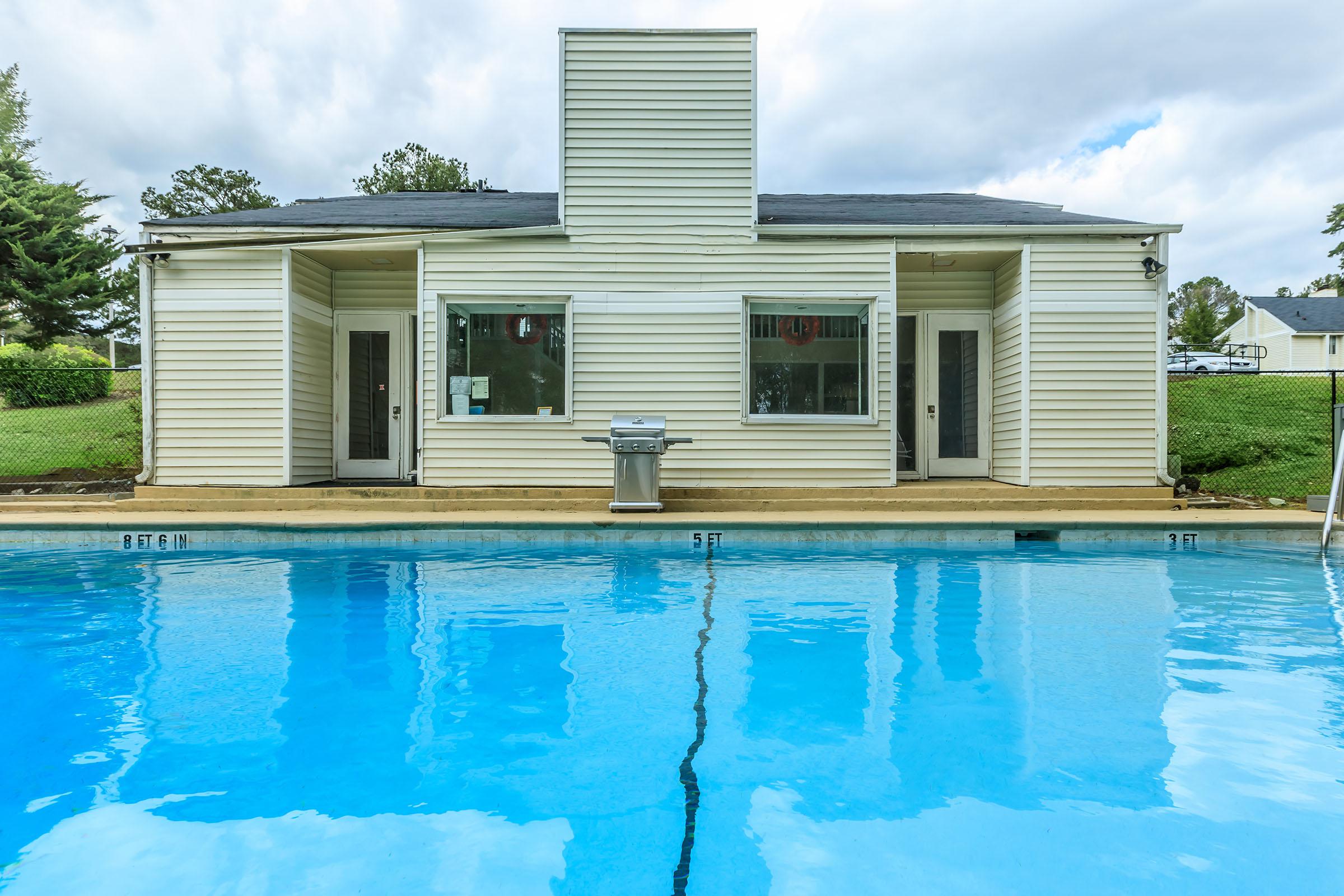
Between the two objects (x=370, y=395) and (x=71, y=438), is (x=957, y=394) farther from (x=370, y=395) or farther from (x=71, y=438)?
(x=71, y=438)

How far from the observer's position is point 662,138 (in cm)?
850

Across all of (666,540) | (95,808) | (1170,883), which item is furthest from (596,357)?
(1170,883)

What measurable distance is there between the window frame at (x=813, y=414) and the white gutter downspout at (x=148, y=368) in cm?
638

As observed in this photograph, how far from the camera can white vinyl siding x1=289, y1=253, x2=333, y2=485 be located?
8516 mm

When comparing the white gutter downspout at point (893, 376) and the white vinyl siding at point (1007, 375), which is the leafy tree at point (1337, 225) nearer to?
the white vinyl siding at point (1007, 375)

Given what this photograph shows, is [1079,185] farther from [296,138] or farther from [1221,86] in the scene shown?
[296,138]

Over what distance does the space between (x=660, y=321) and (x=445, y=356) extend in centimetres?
242

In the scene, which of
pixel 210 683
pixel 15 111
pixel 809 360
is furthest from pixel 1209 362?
pixel 15 111

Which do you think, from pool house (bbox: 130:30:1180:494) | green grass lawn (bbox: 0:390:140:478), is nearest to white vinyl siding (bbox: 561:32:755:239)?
pool house (bbox: 130:30:1180:494)

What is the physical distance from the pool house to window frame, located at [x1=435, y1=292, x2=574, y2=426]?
0.02m

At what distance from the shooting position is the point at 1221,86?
21281mm

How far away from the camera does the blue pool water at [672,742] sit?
1.83 meters

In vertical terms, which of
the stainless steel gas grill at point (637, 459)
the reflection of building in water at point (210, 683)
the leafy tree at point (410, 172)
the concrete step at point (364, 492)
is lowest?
the reflection of building in water at point (210, 683)

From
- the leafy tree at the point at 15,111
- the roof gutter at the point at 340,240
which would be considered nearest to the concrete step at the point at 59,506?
the roof gutter at the point at 340,240
